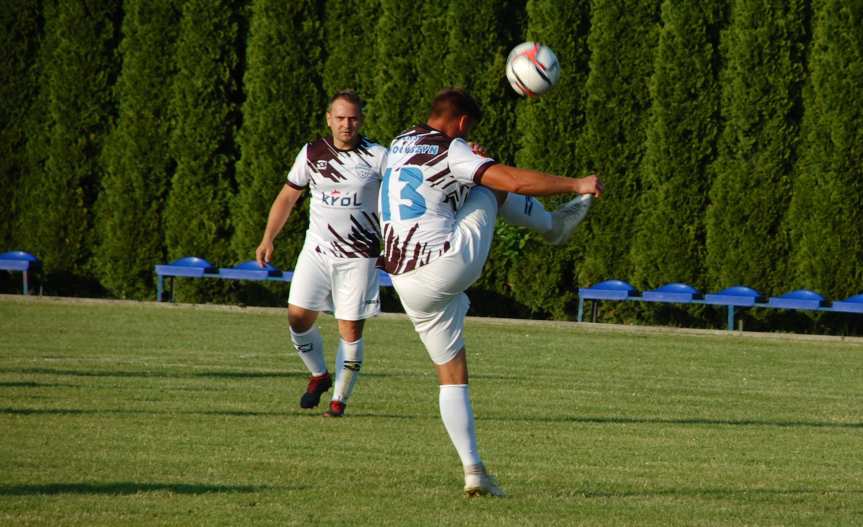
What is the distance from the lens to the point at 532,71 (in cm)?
956

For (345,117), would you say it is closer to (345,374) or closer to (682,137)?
(345,374)

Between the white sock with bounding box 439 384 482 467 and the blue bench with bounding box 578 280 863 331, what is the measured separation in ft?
52.2

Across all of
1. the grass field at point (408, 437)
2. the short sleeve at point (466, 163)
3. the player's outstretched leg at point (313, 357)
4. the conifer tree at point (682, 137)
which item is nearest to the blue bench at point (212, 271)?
the conifer tree at point (682, 137)

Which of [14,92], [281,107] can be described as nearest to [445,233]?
[281,107]

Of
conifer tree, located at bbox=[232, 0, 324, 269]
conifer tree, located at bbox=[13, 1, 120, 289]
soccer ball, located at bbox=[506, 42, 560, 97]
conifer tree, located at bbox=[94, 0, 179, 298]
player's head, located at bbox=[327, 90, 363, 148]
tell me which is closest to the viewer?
soccer ball, located at bbox=[506, 42, 560, 97]

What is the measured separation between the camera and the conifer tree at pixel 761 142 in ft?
79.3

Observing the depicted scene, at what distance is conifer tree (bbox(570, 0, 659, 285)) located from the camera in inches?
984

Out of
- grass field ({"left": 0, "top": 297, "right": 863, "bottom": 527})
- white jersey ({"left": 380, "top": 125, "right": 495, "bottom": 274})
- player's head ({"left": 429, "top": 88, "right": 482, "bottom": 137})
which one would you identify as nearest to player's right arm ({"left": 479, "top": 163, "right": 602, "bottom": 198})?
white jersey ({"left": 380, "top": 125, "right": 495, "bottom": 274})

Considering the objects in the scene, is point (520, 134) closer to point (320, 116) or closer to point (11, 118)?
point (320, 116)

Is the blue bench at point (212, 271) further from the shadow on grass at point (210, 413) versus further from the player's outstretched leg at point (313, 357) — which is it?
the shadow on grass at point (210, 413)

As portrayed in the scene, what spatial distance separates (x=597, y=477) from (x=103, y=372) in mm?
6745

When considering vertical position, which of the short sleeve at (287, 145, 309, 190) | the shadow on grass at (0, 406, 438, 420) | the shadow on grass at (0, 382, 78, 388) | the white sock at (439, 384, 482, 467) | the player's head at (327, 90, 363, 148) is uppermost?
the player's head at (327, 90, 363, 148)

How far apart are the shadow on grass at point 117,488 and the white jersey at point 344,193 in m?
4.24

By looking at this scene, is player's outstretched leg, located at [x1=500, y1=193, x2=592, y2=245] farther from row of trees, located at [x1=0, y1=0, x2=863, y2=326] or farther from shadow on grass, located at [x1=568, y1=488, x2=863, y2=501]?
row of trees, located at [x1=0, y1=0, x2=863, y2=326]
